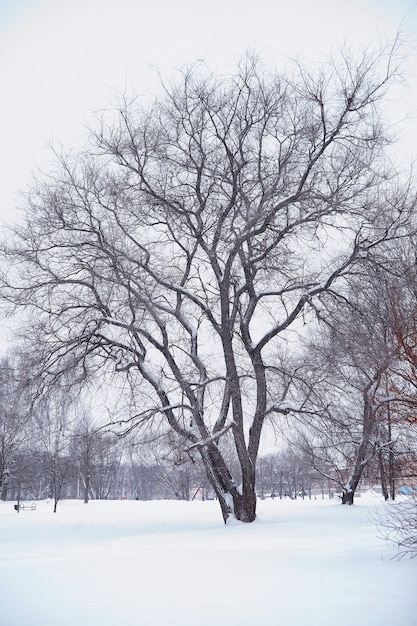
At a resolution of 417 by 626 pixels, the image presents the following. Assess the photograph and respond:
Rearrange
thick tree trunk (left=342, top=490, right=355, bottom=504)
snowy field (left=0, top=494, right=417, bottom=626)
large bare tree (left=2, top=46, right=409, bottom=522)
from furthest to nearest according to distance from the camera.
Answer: thick tree trunk (left=342, top=490, right=355, bottom=504), large bare tree (left=2, top=46, right=409, bottom=522), snowy field (left=0, top=494, right=417, bottom=626)

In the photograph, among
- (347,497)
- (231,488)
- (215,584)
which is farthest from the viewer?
(347,497)

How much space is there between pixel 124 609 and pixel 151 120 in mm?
10268

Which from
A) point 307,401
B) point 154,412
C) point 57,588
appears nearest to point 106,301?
point 154,412

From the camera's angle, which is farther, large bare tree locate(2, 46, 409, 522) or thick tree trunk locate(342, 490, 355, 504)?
thick tree trunk locate(342, 490, 355, 504)

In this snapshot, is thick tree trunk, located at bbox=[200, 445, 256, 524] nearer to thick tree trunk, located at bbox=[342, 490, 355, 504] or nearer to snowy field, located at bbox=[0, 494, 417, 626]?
snowy field, located at bbox=[0, 494, 417, 626]

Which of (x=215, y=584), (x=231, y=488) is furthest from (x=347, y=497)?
(x=215, y=584)

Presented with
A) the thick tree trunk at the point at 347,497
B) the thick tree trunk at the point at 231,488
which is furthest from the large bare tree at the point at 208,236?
the thick tree trunk at the point at 347,497

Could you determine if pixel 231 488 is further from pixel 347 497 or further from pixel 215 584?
pixel 347 497

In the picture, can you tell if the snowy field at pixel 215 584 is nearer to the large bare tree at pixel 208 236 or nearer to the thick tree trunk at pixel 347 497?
the large bare tree at pixel 208 236

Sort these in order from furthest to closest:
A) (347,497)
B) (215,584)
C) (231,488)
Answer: (347,497), (231,488), (215,584)

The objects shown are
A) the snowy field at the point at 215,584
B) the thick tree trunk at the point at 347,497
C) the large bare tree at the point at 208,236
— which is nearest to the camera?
the snowy field at the point at 215,584

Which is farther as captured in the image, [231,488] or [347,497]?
[347,497]

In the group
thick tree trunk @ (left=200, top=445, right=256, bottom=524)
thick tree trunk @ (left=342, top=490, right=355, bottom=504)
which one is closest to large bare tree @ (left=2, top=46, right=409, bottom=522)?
thick tree trunk @ (left=200, top=445, right=256, bottom=524)

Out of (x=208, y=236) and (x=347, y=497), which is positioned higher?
(x=208, y=236)
